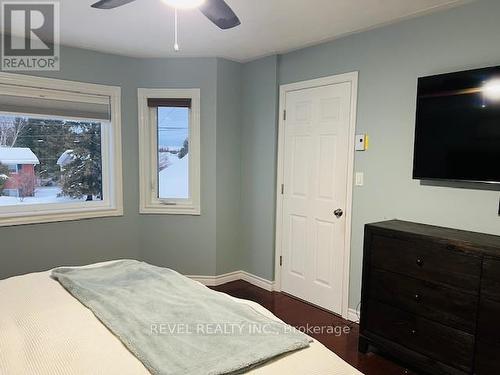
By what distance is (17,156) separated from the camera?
3.15 m

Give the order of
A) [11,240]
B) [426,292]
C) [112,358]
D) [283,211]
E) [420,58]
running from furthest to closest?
1. [283,211]
2. [11,240]
3. [420,58]
4. [426,292]
5. [112,358]

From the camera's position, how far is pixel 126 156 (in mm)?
3625

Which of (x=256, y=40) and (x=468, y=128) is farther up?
(x=256, y=40)

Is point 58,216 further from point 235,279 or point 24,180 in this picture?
point 235,279

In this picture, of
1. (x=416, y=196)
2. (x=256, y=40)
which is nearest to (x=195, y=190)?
(x=256, y=40)

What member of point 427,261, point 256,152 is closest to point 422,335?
point 427,261

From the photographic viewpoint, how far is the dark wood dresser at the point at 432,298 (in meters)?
1.88

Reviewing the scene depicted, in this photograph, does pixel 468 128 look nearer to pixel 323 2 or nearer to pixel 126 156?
pixel 323 2

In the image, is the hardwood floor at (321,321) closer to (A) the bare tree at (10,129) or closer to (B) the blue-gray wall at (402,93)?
(B) the blue-gray wall at (402,93)

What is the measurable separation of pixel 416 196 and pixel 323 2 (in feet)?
4.94

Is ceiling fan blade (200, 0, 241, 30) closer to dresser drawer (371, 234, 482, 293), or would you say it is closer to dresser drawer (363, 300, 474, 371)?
dresser drawer (371, 234, 482, 293)

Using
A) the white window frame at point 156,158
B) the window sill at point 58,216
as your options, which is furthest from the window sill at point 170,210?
the window sill at point 58,216

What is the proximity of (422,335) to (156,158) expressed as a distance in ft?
9.58

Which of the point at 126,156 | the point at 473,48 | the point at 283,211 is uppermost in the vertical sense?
the point at 473,48
